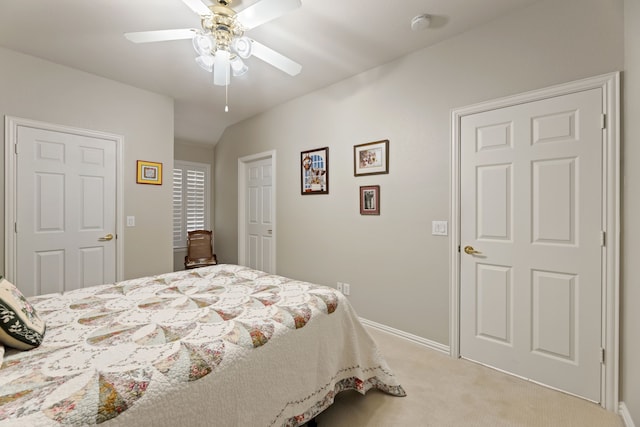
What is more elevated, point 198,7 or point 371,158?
point 198,7

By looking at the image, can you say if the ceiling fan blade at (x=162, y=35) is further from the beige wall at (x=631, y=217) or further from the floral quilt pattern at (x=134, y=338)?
the beige wall at (x=631, y=217)

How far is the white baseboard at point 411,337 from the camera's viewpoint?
7.93ft

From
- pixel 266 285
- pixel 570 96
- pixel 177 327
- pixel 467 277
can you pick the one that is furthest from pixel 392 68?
pixel 177 327

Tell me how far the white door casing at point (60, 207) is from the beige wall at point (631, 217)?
421 cm

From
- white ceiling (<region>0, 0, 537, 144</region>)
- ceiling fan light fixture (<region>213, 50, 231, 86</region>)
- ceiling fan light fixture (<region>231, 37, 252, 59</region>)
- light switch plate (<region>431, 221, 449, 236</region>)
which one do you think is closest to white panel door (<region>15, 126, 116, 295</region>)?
white ceiling (<region>0, 0, 537, 144</region>)

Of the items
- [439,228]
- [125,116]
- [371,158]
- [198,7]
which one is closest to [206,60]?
[198,7]

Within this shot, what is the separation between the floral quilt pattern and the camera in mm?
797

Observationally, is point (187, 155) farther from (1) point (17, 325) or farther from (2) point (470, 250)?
(2) point (470, 250)

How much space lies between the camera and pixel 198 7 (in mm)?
1630

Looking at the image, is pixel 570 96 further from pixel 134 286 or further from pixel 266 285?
pixel 134 286

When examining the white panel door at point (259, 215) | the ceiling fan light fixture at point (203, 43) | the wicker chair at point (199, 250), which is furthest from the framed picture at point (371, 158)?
the wicker chair at point (199, 250)

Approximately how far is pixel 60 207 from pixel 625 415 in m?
4.59

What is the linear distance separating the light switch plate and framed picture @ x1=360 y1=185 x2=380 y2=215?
56cm

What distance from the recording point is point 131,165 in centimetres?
326
